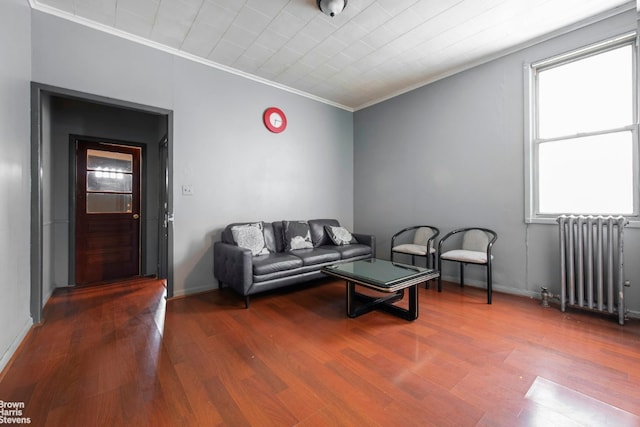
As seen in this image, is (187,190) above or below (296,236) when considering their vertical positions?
above

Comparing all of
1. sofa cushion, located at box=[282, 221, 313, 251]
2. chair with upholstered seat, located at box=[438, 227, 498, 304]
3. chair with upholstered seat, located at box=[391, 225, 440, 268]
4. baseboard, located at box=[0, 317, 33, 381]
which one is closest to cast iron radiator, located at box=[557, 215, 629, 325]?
chair with upholstered seat, located at box=[438, 227, 498, 304]

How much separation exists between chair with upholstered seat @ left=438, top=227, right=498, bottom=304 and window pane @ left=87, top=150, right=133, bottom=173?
474 centimetres

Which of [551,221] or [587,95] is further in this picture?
[551,221]

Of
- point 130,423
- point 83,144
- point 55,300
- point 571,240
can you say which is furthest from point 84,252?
point 571,240

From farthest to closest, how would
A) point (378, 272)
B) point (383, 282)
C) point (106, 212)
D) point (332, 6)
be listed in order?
point (106, 212), point (378, 272), point (332, 6), point (383, 282)

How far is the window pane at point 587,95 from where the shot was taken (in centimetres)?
258

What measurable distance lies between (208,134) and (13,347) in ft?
8.68

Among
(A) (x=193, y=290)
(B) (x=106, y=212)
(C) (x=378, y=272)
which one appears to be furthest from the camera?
(B) (x=106, y=212)

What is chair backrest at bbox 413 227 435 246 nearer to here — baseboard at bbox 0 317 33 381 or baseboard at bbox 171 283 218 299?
baseboard at bbox 171 283 218 299

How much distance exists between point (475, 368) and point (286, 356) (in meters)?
1.27

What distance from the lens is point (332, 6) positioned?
7.76ft

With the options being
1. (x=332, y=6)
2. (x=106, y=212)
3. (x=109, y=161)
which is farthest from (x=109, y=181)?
(x=332, y=6)

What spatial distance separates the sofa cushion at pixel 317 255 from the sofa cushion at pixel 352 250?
11cm

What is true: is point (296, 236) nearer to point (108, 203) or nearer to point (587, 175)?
point (108, 203)
